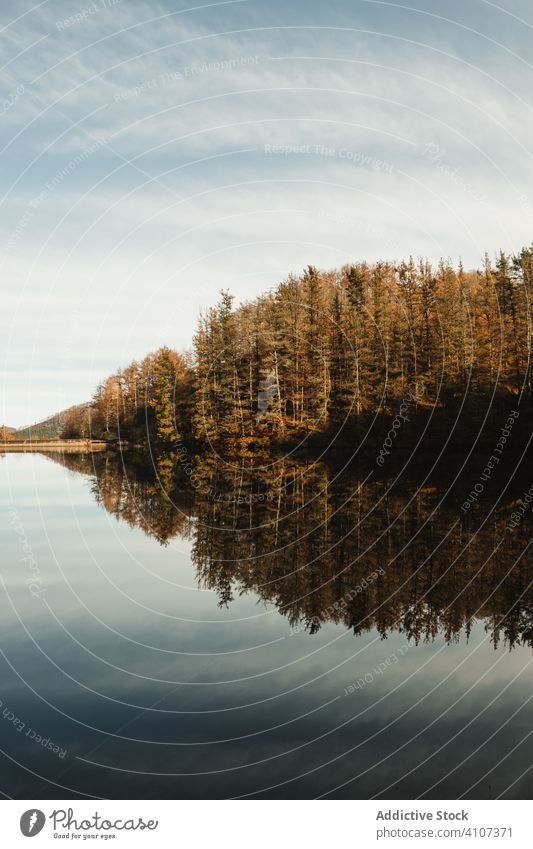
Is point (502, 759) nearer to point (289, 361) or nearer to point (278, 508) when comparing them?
point (278, 508)

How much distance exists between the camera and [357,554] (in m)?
17.8

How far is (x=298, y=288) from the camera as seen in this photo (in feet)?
246

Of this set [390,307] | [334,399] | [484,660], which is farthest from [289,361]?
[484,660]

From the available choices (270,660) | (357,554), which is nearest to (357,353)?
(357,554)

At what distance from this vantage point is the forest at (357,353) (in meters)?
60.3

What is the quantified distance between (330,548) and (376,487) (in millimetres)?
16581

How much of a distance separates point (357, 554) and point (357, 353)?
164 ft

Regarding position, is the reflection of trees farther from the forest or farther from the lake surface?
the forest

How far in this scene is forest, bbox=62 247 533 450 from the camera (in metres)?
60.3
